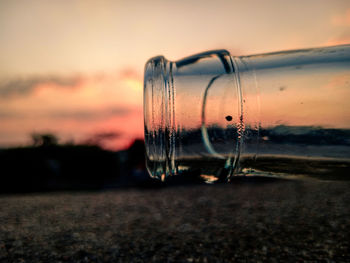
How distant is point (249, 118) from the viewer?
18.5 inches

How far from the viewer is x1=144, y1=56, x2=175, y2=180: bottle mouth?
48 cm

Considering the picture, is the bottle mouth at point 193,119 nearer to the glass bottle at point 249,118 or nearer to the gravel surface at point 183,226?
the glass bottle at point 249,118

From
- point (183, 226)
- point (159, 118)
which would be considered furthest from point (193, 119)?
point (183, 226)

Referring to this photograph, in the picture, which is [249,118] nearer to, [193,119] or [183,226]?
[193,119]

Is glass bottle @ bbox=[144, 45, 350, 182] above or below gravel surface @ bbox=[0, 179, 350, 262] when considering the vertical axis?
above

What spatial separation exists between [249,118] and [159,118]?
A: 5.0 inches

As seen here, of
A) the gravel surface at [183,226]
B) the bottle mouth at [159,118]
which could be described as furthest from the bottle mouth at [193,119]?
the gravel surface at [183,226]

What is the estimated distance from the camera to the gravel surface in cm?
55

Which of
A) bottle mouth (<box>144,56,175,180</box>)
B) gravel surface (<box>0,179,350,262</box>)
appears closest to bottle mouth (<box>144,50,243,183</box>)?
bottle mouth (<box>144,56,175,180</box>)

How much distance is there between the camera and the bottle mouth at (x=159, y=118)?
48cm

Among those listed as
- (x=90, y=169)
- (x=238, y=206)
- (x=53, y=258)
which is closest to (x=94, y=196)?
(x=238, y=206)

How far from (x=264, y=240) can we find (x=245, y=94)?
0.28 meters

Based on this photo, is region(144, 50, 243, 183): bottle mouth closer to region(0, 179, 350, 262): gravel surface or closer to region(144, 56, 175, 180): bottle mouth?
region(144, 56, 175, 180): bottle mouth

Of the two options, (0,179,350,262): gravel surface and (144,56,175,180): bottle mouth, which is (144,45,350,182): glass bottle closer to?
(144,56,175,180): bottle mouth
